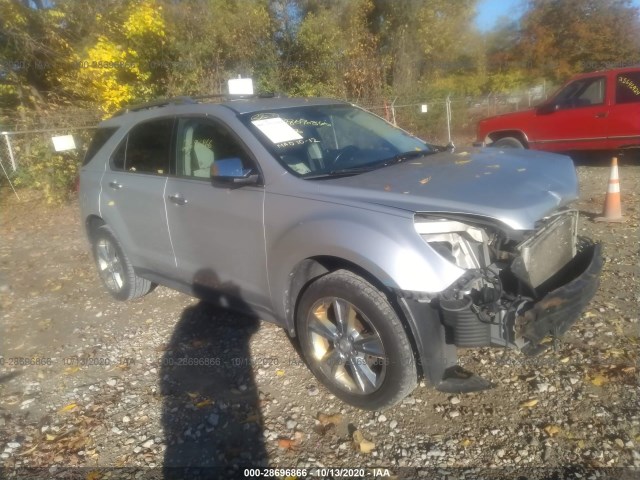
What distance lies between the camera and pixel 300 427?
2873 millimetres

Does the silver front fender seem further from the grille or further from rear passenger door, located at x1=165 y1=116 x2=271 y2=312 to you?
the grille

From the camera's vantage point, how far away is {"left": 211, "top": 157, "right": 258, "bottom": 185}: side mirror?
10.2 ft

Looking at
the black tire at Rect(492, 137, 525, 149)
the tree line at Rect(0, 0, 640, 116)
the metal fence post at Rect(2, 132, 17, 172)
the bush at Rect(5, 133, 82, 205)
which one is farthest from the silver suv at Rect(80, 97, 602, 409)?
the tree line at Rect(0, 0, 640, 116)

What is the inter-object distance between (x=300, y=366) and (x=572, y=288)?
1872 mm

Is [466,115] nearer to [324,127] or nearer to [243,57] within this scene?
[243,57]

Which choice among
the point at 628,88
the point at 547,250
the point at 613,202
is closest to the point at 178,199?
the point at 547,250

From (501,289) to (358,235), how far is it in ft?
2.58

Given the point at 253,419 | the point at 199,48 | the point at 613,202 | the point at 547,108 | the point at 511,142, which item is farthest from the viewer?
the point at 199,48

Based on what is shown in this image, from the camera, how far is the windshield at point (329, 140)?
3246 millimetres

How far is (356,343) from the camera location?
2836 millimetres

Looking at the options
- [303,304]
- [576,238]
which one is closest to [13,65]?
[303,304]

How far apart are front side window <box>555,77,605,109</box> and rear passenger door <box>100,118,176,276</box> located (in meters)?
7.85

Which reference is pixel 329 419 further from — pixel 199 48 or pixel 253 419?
pixel 199 48

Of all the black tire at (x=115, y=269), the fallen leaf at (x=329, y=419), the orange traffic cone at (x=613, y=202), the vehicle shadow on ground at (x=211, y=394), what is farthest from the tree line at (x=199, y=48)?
the fallen leaf at (x=329, y=419)
